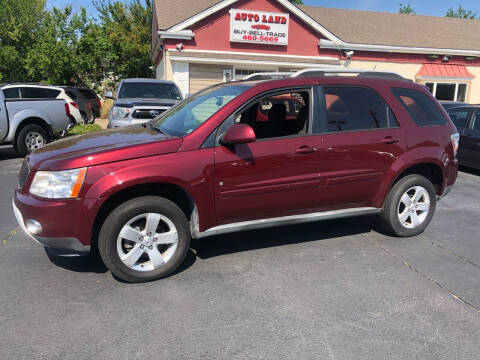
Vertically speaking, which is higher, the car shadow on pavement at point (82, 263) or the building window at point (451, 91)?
the building window at point (451, 91)

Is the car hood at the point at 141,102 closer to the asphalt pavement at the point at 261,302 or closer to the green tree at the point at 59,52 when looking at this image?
the asphalt pavement at the point at 261,302

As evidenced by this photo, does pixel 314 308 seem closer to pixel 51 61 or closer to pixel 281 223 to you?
pixel 281 223

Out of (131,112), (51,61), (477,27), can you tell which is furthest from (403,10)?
(131,112)

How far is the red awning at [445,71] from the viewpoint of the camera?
1830 centimetres

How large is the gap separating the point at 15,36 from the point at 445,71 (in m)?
24.3

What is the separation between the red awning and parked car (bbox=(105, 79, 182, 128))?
13.3m

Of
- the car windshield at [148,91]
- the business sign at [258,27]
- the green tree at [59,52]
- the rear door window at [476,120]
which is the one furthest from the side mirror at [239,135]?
the green tree at [59,52]

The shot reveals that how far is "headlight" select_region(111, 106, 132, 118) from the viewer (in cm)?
843

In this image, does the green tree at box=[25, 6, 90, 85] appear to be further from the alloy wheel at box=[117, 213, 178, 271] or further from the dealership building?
the alloy wheel at box=[117, 213, 178, 271]

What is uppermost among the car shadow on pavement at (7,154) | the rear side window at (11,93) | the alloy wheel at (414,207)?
the rear side window at (11,93)

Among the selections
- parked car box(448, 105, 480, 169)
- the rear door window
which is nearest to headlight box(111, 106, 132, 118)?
parked car box(448, 105, 480, 169)

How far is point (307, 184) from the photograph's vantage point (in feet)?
13.0

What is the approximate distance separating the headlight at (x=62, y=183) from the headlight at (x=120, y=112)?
540 centimetres

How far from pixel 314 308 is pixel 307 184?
127 cm
